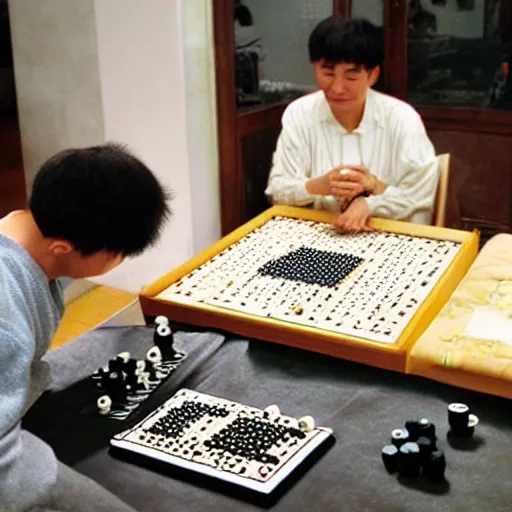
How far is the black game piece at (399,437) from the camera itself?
1301 mm

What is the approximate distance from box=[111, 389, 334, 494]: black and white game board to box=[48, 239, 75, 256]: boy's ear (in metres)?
0.34

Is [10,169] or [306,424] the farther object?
[10,169]

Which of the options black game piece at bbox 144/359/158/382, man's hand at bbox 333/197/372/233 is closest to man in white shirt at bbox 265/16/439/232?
man's hand at bbox 333/197/372/233

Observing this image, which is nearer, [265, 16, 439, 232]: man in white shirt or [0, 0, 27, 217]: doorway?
[265, 16, 439, 232]: man in white shirt

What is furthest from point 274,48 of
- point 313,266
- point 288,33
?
point 313,266

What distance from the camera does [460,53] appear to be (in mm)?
3344

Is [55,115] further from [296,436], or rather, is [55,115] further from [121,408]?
[296,436]

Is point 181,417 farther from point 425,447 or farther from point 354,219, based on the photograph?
point 354,219

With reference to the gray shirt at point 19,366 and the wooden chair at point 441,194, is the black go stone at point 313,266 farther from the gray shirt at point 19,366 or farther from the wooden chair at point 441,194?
the gray shirt at point 19,366

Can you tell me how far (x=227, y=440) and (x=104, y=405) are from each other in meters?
0.27

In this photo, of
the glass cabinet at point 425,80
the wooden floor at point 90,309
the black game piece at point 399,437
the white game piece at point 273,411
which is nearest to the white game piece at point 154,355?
the white game piece at point 273,411

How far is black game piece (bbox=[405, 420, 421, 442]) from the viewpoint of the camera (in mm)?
1324

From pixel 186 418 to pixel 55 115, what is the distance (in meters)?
2.01

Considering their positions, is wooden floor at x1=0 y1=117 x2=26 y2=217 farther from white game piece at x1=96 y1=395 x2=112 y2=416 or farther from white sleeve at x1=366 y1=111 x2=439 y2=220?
white game piece at x1=96 y1=395 x2=112 y2=416
